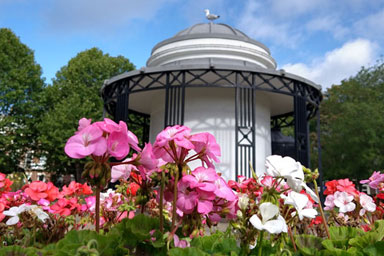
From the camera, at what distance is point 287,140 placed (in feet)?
51.5

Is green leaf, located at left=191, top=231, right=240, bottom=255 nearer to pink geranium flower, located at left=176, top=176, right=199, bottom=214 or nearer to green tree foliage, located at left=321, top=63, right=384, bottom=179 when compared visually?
pink geranium flower, located at left=176, top=176, right=199, bottom=214

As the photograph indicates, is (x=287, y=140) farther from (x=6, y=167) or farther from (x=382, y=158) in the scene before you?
(x=6, y=167)

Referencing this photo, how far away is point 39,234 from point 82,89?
23.1m

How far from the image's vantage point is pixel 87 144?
1.17 m

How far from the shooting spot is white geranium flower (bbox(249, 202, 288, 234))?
1059 millimetres

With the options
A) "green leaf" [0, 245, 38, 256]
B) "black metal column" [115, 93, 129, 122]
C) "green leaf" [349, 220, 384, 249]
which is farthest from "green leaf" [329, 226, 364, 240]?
"black metal column" [115, 93, 129, 122]

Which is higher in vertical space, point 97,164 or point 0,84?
point 0,84

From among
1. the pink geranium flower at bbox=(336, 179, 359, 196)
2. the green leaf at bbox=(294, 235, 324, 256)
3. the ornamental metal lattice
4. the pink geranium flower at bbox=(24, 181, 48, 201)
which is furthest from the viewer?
the ornamental metal lattice

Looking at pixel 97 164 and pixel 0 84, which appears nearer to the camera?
pixel 97 164

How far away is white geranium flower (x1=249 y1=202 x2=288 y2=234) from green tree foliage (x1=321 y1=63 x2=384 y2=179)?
2244cm

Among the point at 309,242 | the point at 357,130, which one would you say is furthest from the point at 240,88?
the point at 357,130

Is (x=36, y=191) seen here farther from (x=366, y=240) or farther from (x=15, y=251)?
(x=366, y=240)

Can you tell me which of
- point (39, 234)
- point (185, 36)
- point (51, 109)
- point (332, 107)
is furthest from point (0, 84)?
point (332, 107)

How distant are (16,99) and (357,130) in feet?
75.6
